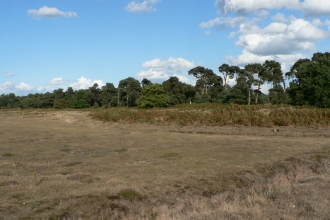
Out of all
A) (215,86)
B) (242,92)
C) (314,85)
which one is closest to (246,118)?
(314,85)

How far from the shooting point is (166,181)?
11867 mm

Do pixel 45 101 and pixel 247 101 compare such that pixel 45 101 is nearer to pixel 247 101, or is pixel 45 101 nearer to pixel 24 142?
pixel 247 101

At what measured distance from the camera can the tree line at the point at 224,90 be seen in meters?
51.9

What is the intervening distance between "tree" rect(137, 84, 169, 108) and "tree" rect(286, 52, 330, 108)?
29031 mm

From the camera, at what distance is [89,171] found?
Result: 13.6 metres

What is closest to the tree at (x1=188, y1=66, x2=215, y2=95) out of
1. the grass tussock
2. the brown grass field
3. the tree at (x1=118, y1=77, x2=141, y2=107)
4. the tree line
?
the tree line

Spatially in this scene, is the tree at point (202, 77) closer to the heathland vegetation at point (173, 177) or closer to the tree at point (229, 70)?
the tree at point (229, 70)

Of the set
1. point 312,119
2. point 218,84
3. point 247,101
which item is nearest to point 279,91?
point 247,101

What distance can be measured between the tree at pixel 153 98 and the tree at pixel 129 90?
1787cm

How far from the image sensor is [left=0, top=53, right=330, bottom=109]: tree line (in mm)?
51875

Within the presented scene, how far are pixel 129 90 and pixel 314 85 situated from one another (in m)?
55.8

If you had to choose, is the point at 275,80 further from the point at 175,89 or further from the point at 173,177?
the point at 173,177

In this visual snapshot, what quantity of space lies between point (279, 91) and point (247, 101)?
7.71 m

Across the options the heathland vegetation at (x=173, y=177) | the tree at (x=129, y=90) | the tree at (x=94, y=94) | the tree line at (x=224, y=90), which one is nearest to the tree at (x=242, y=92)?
the tree line at (x=224, y=90)
